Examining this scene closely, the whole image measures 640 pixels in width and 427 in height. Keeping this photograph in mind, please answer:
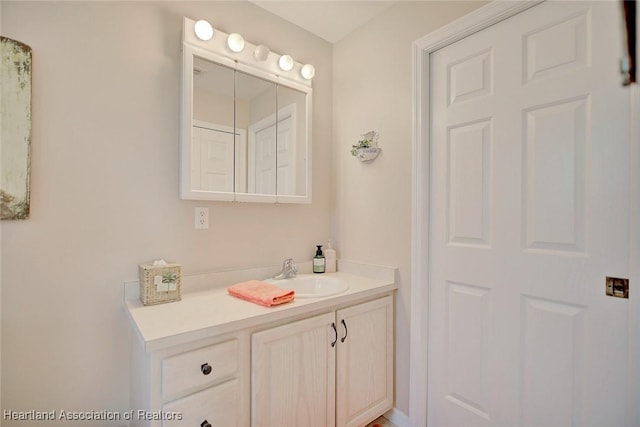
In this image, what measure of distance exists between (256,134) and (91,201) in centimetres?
87

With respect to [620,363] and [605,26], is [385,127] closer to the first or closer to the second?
[605,26]

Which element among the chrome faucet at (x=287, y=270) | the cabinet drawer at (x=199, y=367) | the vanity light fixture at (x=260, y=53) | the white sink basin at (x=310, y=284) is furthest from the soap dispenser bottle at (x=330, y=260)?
the vanity light fixture at (x=260, y=53)

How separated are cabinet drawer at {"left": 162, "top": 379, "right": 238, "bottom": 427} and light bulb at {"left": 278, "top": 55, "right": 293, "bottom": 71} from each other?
1.68 m

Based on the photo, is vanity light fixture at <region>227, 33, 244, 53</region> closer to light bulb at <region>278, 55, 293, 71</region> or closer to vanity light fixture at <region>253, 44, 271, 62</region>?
vanity light fixture at <region>253, 44, 271, 62</region>

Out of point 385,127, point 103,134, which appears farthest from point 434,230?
point 103,134

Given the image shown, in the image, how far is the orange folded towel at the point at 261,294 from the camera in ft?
4.42

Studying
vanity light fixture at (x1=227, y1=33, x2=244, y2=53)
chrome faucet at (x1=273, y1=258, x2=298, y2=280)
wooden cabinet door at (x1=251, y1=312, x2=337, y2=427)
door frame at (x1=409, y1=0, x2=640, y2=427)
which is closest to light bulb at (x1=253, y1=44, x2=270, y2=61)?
vanity light fixture at (x1=227, y1=33, x2=244, y2=53)

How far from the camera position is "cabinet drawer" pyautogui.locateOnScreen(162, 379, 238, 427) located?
3.45 feet

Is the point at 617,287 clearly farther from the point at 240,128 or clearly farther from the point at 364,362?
the point at 240,128

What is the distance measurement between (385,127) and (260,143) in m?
0.75

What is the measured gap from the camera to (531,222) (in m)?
1.32

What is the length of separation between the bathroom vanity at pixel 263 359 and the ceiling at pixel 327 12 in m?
1.59

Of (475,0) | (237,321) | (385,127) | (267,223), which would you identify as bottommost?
(237,321)

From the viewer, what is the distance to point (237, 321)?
3.85 feet
